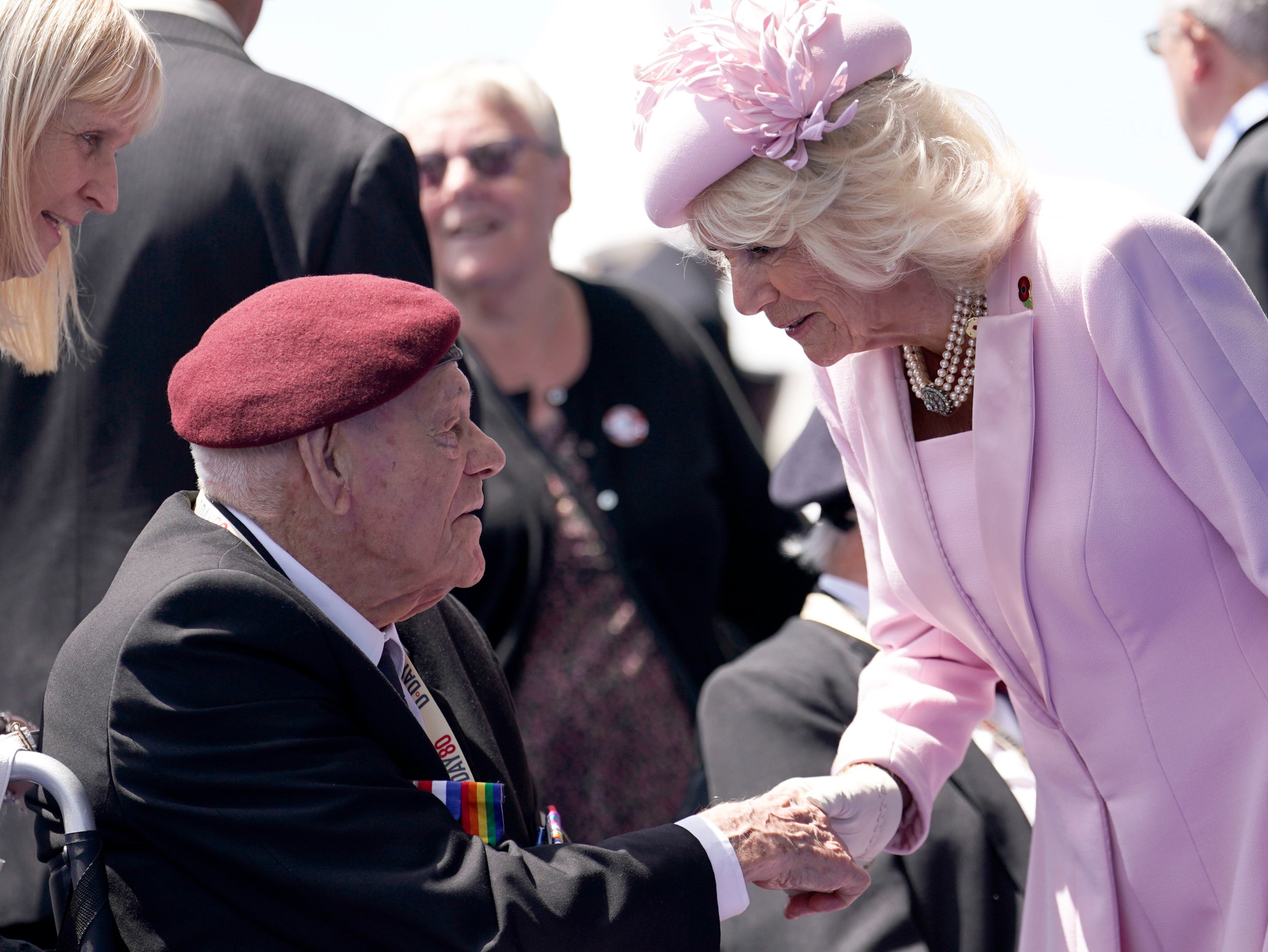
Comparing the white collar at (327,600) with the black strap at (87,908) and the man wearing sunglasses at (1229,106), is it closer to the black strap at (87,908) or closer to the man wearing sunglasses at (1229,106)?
the black strap at (87,908)

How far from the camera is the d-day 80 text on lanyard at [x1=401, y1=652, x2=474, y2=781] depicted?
2148 mm

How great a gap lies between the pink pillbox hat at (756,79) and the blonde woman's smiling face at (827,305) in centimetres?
16

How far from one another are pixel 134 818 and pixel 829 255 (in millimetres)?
1200

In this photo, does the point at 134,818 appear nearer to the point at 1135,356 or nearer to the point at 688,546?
the point at 1135,356

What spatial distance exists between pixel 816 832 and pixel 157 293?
1.43 metres

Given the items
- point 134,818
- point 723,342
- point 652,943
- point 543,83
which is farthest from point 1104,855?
point 543,83

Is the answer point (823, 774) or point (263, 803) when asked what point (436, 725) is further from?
point (823, 774)

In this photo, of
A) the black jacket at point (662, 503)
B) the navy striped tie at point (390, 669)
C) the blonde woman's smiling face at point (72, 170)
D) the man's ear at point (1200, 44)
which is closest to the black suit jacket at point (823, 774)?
the black jacket at point (662, 503)

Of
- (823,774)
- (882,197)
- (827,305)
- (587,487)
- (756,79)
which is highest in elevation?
(756,79)

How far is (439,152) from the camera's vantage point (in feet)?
13.4

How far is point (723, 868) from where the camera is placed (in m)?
1.99

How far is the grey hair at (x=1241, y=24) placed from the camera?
13.0 feet

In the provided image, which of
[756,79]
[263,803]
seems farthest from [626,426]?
[263,803]

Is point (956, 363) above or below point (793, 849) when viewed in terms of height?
above
